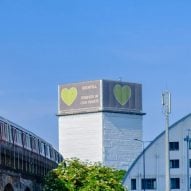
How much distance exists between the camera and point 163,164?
13800 centimetres

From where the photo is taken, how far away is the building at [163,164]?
136 metres

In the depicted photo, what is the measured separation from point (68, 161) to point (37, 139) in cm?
686

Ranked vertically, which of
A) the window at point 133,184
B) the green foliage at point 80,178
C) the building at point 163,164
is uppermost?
the building at point 163,164

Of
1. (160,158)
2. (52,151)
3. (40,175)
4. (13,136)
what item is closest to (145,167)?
(160,158)

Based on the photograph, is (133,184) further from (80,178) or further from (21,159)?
(21,159)

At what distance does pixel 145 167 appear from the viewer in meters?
140

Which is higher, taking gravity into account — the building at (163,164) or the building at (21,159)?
the building at (163,164)

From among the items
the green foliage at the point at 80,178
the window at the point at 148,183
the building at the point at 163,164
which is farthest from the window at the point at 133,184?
the green foliage at the point at 80,178

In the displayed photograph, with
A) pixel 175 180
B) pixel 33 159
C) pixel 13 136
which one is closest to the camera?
pixel 13 136

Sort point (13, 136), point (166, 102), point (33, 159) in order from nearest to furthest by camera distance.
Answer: point (166, 102)
point (13, 136)
point (33, 159)

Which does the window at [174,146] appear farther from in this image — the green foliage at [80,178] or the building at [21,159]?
the green foliage at [80,178]

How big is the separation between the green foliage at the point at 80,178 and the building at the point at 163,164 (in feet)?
176

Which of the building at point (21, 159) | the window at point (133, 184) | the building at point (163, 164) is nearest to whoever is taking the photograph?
the building at point (21, 159)

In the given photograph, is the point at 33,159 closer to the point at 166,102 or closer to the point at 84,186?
the point at 84,186
